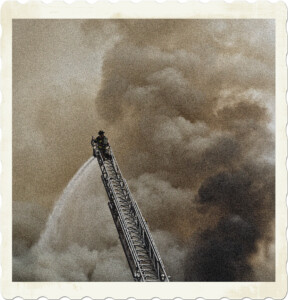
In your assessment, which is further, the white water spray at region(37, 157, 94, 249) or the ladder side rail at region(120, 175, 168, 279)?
the white water spray at region(37, 157, 94, 249)

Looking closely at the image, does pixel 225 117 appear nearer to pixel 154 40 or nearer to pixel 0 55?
pixel 154 40

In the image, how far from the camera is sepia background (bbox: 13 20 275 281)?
26.6 m

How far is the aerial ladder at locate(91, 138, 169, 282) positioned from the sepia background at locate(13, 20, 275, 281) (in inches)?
11.4

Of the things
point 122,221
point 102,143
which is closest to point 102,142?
point 102,143

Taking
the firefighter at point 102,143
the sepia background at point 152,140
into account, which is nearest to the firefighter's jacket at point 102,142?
the firefighter at point 102,143

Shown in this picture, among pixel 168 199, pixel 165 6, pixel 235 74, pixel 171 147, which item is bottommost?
pixel 168 199

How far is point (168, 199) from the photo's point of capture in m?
27.5

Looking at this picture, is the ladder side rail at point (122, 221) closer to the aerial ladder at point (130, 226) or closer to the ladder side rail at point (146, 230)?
the aerial ladder at point (130, 226)

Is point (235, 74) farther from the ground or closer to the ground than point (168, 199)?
farther from the ground

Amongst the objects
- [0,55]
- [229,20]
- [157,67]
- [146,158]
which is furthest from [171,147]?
[0,55]

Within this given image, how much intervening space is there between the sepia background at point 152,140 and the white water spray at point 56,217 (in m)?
0.05

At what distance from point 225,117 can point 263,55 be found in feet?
7.75

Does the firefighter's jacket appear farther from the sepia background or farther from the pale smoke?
the pale smoke

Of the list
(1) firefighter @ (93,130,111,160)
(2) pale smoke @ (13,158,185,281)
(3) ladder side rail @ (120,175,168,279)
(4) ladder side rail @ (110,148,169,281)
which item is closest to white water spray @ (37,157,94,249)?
(2) pale smoke @ (13,158,185,281)
